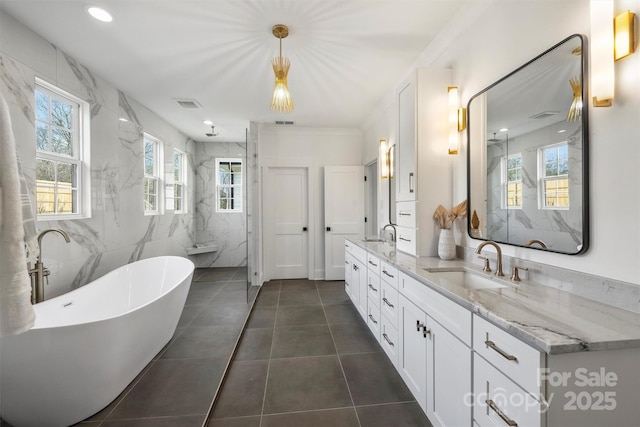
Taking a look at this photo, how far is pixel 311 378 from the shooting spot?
6.95 feet

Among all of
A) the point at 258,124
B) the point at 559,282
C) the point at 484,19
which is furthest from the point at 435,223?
the point at 258,124

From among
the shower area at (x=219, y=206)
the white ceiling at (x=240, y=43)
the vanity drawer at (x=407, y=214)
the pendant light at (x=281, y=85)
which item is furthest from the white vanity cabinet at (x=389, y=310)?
the shower area at (x=219, y=206)

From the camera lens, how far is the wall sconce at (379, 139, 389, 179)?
370 cm

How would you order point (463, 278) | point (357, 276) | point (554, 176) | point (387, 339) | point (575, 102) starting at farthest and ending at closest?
point (357, 276) → point (387, 339) → point (463, 278) → point (554, 176) → point (575, 102)

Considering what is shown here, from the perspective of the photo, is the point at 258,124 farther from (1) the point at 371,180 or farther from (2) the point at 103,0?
(2) the point at 103,0

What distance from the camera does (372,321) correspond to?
103 inches

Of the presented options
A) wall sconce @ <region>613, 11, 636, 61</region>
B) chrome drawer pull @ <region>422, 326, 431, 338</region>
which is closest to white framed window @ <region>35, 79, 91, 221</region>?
chrome drawer pull @ <region>422, 326, 431, 338</region>

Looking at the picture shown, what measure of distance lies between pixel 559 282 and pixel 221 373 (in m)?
2.32

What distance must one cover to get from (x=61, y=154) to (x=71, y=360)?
2.04 m

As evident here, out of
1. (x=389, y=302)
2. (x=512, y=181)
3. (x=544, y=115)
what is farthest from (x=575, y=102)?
(x=389, y=302)

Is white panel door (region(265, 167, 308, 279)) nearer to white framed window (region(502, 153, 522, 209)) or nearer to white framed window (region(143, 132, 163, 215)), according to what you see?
white framed window (region(143, 132, 163, 215))

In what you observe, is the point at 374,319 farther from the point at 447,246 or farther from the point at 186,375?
the point at 186,375

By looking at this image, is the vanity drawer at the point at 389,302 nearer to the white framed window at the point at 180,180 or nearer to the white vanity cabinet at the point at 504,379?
the white vanity cabinet at the point at 504,379

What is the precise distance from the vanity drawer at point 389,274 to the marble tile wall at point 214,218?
4029mm
